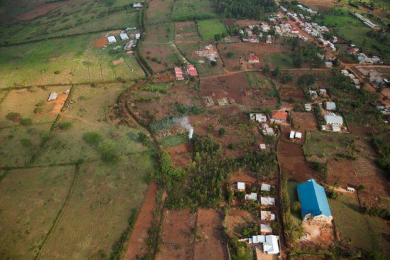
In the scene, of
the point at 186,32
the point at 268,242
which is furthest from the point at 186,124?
the point at 186,32

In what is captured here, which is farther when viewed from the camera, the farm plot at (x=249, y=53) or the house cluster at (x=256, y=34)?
the house cluster at (x=256, y=34)

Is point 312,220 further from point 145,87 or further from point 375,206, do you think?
point 145,87

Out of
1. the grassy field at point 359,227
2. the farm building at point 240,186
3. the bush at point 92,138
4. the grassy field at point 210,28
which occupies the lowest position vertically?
the grassy field at point 359,227

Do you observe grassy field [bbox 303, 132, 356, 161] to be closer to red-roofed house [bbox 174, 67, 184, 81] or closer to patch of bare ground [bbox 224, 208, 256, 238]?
patch of bare ground [bbox 224, 208, 256, 238]

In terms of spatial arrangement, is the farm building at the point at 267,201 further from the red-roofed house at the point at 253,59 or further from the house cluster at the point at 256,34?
the house cluster at the point at 256,34

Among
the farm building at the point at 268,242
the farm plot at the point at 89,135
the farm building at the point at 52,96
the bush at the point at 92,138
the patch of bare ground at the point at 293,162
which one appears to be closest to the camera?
the farm building at the point at 268,242

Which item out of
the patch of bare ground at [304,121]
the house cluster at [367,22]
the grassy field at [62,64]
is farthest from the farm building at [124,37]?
the house cluster at [367,22]
